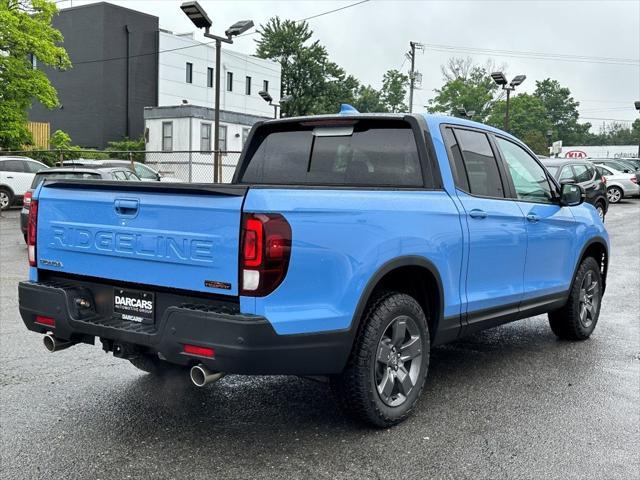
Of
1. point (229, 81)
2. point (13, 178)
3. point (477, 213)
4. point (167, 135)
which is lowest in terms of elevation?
point (13, 178)

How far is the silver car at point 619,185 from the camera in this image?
26.7 meters

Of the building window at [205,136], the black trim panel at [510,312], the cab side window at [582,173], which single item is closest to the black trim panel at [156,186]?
the black trim panel at [510,312]

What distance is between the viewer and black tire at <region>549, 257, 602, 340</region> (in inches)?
250

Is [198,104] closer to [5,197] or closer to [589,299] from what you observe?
[5,197]

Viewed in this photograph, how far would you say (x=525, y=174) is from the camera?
5.75 m

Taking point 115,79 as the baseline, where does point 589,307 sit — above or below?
below

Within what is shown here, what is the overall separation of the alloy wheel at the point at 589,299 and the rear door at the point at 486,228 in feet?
4.87

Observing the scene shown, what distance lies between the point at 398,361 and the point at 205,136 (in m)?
33.0

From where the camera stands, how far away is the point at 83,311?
4066mm

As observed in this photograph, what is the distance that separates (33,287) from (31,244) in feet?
1.09

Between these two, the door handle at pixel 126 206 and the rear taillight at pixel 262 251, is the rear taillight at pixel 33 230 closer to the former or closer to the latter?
the door handle at pixel 126 206

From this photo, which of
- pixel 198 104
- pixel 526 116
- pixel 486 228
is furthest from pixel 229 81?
pixel 526 116

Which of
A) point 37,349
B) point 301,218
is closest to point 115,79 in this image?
point 37,349

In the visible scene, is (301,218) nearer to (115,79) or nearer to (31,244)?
(31,244)
